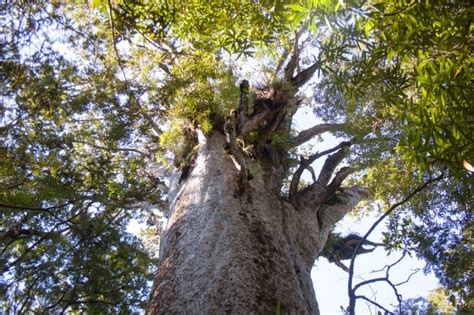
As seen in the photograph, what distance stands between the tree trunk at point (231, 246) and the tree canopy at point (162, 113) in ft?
2.40

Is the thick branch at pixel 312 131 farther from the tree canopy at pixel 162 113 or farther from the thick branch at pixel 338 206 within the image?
the thick branch at pixel 338 206

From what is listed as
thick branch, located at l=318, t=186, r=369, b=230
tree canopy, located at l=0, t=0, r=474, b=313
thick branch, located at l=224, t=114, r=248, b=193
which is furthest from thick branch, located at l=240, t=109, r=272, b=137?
thick branch, located at l=318, t=186, r=369, b=230

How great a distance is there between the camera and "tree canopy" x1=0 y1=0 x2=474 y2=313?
204cm

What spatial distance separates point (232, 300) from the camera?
2172 millimetres

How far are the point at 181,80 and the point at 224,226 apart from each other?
5.91 feet

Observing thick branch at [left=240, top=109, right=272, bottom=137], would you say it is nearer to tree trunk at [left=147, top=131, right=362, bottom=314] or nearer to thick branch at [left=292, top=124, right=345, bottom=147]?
tree trunk at [left=147, top=131, right=362, bottom=314]

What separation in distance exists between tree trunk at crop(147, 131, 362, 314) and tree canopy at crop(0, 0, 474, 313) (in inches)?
28.8

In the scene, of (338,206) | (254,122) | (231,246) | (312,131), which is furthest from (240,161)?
(312,131)

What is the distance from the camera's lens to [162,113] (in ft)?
16.2

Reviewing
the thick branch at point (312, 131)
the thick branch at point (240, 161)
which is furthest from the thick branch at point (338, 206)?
the thick branch at point (240, 161)

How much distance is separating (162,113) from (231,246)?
2678mm

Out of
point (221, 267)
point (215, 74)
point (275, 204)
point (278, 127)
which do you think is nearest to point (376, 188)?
point (278, 127)

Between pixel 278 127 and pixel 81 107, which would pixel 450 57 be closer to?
pixel 278 127

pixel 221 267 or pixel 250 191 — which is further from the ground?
pixel 250 191
